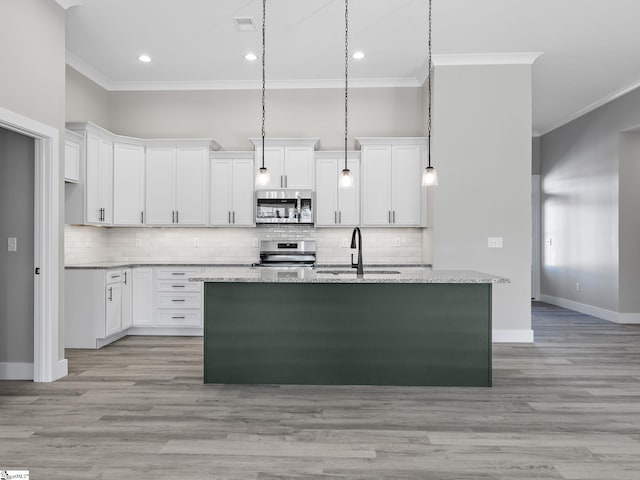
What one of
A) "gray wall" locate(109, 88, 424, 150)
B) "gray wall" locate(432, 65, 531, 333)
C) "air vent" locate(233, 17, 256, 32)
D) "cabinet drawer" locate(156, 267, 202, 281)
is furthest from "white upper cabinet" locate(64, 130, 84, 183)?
"gray wall" locate(432, 65, 531, 333)

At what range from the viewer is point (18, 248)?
13.1 feet

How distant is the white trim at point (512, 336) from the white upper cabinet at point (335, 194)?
222 cm

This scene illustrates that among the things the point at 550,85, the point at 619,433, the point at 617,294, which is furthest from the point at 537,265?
the point at 619,433

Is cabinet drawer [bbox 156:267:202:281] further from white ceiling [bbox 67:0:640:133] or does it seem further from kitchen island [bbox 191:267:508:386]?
white ceiling [bbox 67:0:640:133]

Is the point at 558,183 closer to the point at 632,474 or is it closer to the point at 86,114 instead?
the point at 632,474

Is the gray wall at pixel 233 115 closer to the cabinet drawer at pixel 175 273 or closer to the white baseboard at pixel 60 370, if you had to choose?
the cabinet drawer at pixel 175 273

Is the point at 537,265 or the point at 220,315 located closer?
the point at 220,315

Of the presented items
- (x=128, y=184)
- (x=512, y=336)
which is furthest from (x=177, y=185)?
(x=512, y=336)

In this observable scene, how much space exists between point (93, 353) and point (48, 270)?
143 cm

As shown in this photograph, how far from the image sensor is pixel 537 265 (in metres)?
9.27

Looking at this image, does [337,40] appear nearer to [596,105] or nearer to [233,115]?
[233,115]

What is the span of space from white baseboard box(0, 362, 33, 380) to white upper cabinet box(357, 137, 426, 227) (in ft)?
13.3

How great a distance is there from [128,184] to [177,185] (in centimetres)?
62

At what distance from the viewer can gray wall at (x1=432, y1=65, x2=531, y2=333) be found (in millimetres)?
5391
